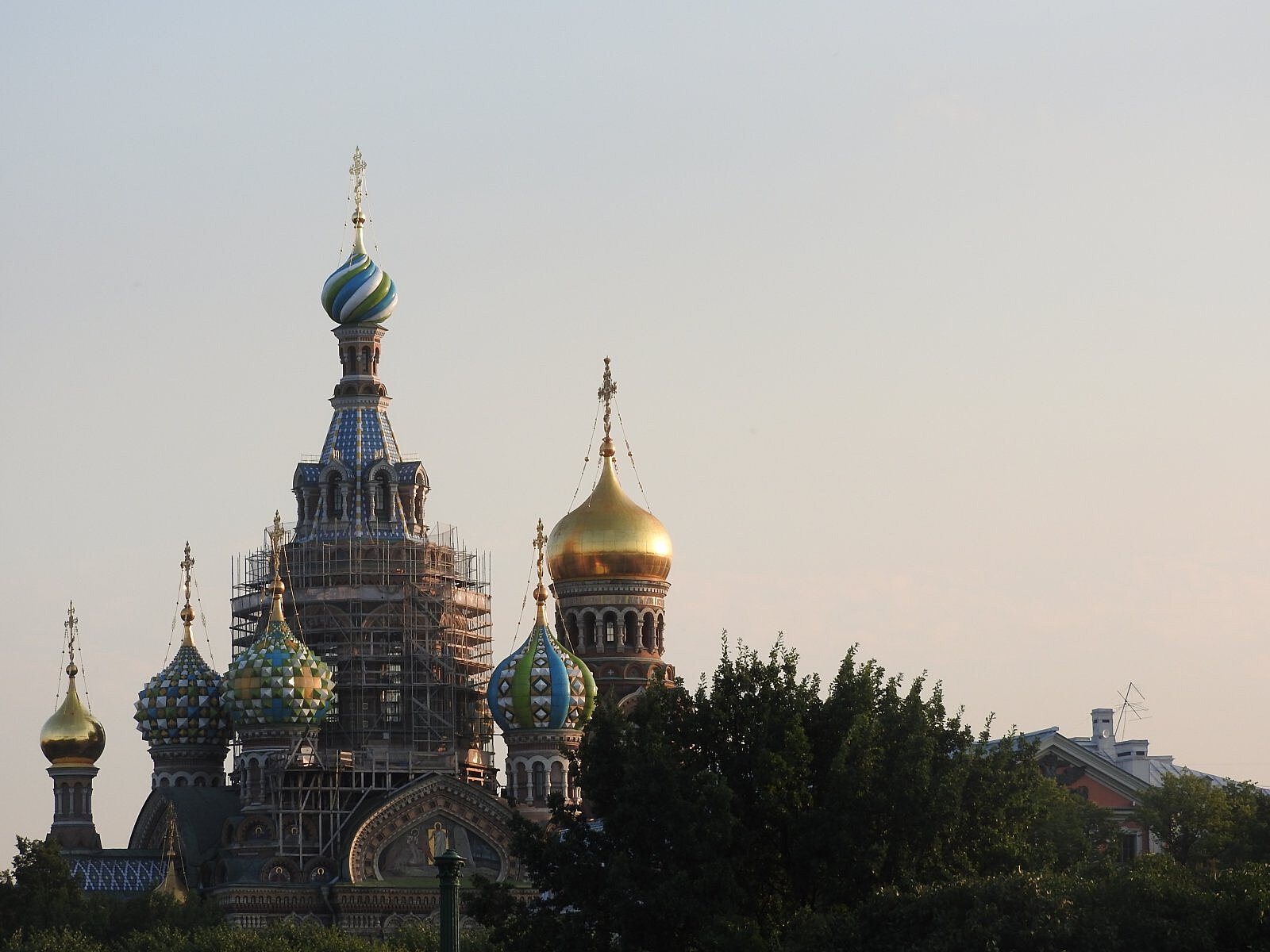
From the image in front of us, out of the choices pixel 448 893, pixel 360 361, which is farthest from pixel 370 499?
pixel 448 893

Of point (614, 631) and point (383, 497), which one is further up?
point (383, 497)

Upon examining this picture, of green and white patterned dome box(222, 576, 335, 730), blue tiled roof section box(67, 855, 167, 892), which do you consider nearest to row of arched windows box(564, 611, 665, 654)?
green and white patterned dome box(222, 576, 335, 730)

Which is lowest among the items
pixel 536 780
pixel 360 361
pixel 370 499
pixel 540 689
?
pixel 536 780

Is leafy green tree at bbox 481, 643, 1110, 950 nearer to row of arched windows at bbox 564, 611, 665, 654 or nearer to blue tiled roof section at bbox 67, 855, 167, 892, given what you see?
blue tiled roof section at bbox 67, 855, 167, 892

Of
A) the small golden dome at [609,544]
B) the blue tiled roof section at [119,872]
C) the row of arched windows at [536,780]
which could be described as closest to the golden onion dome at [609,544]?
the small golden dome at [609,544]

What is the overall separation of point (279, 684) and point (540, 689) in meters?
5.24

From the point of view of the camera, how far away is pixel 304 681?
209ft

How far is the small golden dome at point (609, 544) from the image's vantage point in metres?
70.2

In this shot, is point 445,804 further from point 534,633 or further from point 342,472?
point 342,472

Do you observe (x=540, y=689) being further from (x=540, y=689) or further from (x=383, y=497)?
(x=383, y=497)

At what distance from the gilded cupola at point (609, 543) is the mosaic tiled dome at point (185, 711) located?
809cm

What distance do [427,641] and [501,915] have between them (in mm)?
28164

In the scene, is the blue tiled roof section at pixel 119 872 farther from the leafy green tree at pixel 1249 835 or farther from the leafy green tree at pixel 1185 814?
the leafy green tree at pixel 1249 835

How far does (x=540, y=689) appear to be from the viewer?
6400 centimetres
